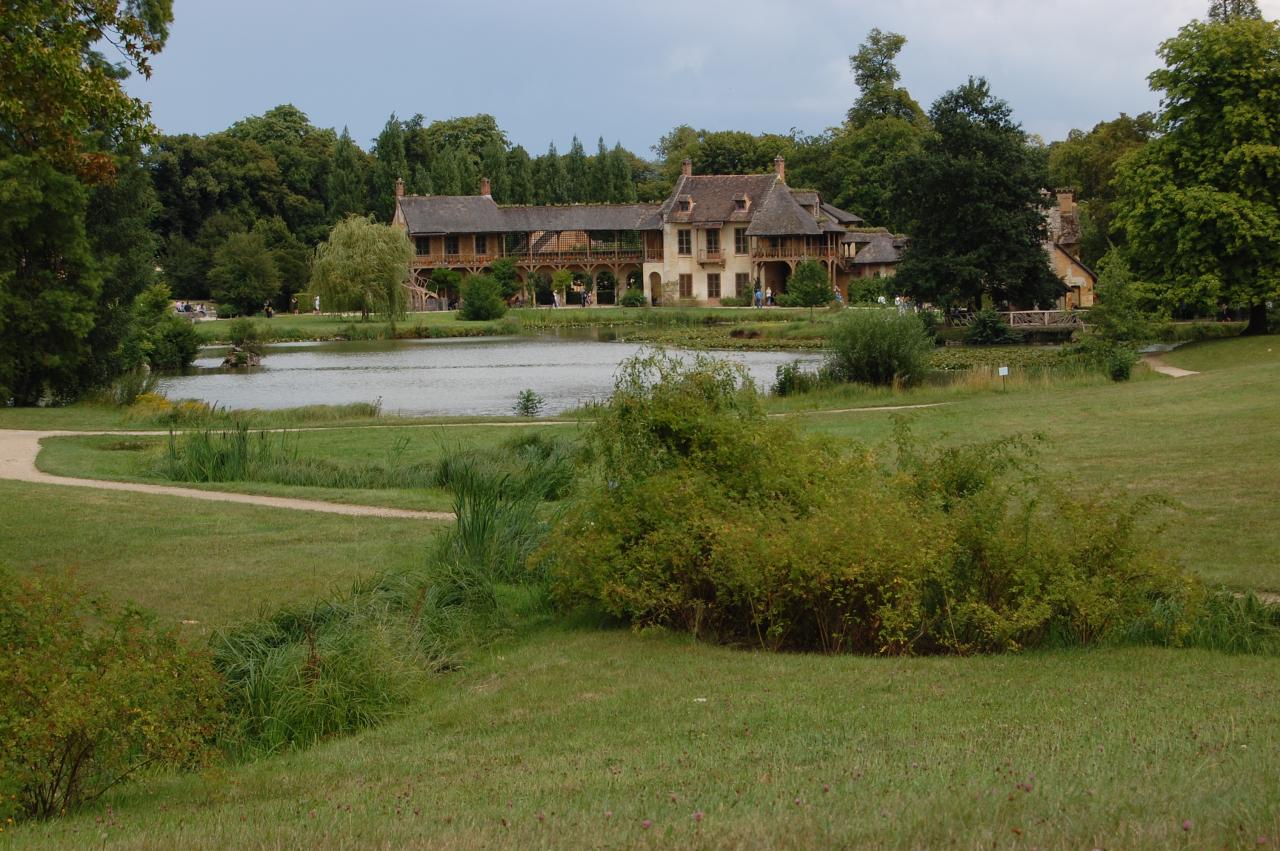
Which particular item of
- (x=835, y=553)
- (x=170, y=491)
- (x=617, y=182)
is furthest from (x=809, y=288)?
(x=835, y=553)

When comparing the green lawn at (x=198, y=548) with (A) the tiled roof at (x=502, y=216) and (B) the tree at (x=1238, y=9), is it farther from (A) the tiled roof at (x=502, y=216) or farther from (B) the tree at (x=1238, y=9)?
(A) the tiled roof at (x=502, y=216)

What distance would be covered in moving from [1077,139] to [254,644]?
92.1m

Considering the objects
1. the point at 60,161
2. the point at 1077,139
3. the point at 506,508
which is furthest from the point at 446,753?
the point at 1077,139

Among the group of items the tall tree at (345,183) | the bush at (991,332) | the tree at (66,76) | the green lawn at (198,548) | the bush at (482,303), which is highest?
the tall tree at (345,183)

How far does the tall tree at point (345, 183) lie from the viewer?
3430 inches

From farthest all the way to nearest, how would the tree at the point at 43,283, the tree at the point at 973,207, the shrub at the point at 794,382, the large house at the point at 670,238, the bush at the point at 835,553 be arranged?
the large house at the point at 670,238 → the tree at the point at 973,207 → the shrub at the point at 794,382 → the tree at the point at 43,283 → the bush at the point at 835,553

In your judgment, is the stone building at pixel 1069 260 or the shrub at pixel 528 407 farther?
the stone building at pixel 1069 260

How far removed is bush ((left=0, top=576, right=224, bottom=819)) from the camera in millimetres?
5871

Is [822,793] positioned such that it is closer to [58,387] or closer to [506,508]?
[506,508]

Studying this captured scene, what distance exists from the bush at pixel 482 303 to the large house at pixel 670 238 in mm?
9800

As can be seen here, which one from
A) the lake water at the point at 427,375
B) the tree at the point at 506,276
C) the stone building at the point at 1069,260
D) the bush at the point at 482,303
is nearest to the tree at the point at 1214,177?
the lake water at the point at 427,375

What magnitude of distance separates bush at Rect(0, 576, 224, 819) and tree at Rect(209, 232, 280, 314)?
228ft

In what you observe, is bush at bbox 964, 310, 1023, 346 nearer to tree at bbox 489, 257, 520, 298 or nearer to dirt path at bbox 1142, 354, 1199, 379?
dirt path at bbox 1142, 354, 1199, 379

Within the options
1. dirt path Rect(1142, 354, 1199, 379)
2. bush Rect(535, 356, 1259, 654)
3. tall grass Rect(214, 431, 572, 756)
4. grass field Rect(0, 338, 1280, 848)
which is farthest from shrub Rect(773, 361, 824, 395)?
bush Rect(535, 356, 1259, 654)
